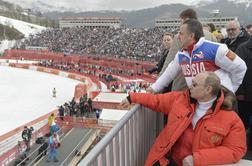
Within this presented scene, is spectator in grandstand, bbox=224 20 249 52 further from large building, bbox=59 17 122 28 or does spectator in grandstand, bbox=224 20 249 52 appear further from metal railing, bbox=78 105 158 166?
large building, bbox=59 17 122 28

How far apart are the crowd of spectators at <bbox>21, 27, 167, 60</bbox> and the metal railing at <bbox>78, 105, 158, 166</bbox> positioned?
42291 mm

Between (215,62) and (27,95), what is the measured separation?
946 inches

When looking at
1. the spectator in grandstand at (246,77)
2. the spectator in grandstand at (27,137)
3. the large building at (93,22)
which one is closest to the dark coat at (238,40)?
the spectator in grandstand at (246,77)

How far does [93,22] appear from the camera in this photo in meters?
104

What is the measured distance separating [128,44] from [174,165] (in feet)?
181

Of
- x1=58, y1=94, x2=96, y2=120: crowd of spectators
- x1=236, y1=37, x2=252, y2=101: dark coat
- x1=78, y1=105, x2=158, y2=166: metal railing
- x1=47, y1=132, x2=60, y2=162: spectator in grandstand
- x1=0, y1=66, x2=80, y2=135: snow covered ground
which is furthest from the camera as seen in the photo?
x1=0, y1=66, x2=80, y2=135: snow covered ground

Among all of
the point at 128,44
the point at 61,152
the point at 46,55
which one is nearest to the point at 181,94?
the point at 61,152

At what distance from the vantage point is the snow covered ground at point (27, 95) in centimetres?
1919

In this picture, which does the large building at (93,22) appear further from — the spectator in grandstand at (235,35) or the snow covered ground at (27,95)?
the spectator in grandstand at (235,35)

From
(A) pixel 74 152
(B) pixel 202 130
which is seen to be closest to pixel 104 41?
(A) pixel 74 152

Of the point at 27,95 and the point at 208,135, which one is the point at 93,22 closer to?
the point at 27,95

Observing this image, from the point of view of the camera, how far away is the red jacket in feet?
8.97

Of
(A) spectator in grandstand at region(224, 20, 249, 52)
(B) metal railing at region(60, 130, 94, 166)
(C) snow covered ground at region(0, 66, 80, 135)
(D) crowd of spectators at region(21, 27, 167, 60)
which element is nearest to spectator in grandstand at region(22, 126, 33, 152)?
(B) metal railing at region(60, 130, 94, 166)

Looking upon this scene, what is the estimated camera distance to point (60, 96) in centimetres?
2578
